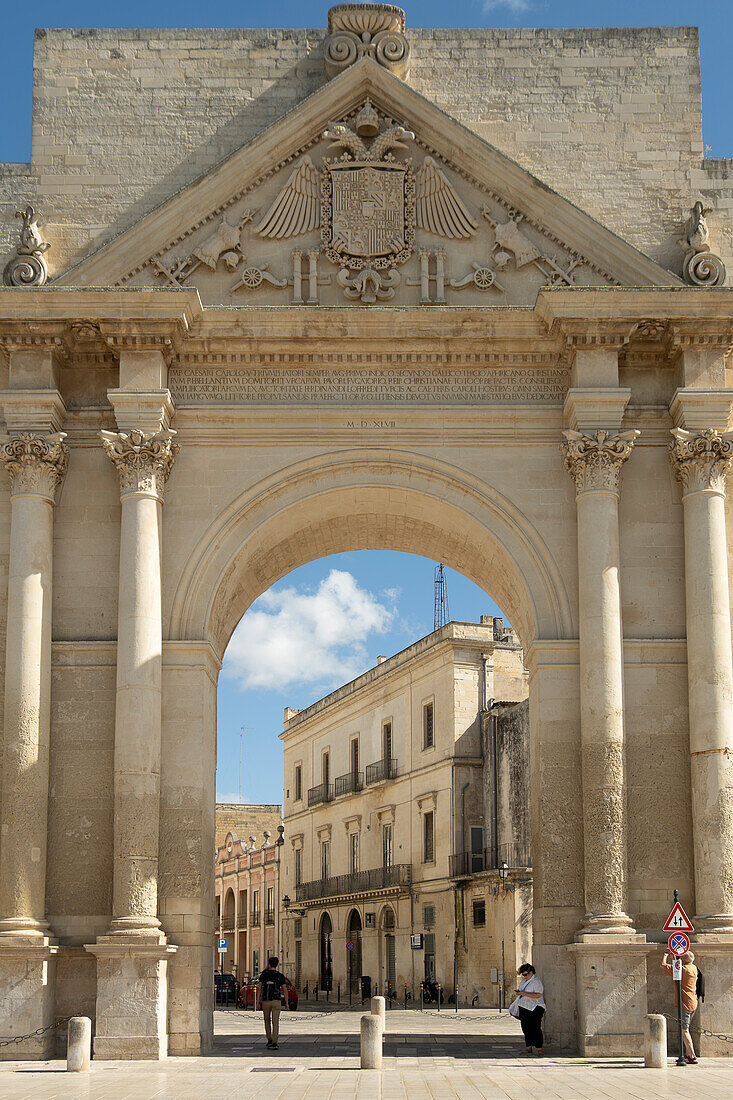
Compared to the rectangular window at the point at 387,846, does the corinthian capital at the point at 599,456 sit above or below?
above

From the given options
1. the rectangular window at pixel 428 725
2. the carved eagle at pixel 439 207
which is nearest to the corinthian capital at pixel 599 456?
the carved eagle at pixel 439 207

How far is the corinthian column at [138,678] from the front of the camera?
739 inches

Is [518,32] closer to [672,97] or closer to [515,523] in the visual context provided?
[672,97]

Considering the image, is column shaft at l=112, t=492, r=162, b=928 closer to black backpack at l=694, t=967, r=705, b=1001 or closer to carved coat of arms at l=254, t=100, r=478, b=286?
Answer: carved coat of arms at l=254, t=100, r=478, b=286

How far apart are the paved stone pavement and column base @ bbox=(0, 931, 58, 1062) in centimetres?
44

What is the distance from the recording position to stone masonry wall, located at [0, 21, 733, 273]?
2170cm

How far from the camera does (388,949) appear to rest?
49906 millimetres

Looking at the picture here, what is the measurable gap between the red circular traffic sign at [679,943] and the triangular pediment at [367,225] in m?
8.97

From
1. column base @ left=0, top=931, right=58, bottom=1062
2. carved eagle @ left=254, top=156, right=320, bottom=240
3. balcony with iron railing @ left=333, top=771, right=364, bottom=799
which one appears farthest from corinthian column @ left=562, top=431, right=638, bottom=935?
balcony with iron railing @ left=333, top=771, right=364, bottom=799

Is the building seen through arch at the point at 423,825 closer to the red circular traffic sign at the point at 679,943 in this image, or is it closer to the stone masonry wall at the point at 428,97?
the red circular traffic sign at the point at 679,943

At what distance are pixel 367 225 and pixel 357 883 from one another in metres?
35.7

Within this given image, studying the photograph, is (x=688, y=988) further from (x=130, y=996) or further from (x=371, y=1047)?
(x=130, y=996)

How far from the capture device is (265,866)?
65.8 m

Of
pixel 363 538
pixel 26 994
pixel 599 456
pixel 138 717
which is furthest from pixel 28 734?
pixel 599 456
